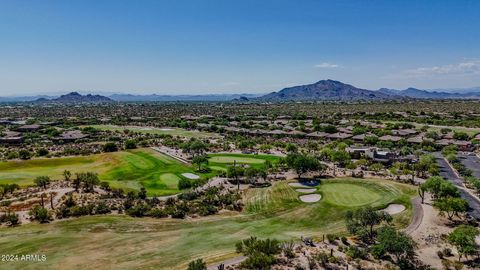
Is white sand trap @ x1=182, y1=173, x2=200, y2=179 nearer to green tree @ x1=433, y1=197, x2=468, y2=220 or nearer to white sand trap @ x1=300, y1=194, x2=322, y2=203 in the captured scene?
white sand trap @ x1=300, y1=194, x2=322, y2=203

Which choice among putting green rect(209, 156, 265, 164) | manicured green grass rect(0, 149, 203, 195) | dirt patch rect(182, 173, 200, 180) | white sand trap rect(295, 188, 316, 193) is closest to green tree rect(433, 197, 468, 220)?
white sand trap rect(295, 188, 316, 193)

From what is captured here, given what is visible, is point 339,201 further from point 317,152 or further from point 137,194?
point 317,152

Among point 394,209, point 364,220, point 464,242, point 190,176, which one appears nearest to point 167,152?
point 190,176

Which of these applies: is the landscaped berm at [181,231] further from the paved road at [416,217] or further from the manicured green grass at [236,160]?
the manicured green grass at [236,160]

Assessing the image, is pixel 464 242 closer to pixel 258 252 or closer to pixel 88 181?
pixel 258 252

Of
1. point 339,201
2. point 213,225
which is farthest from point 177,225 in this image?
point 339,201

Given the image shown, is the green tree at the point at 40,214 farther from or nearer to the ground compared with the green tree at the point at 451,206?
nearer to the ground

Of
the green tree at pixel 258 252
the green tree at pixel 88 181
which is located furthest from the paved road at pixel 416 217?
the green tree at pixel 88 181
